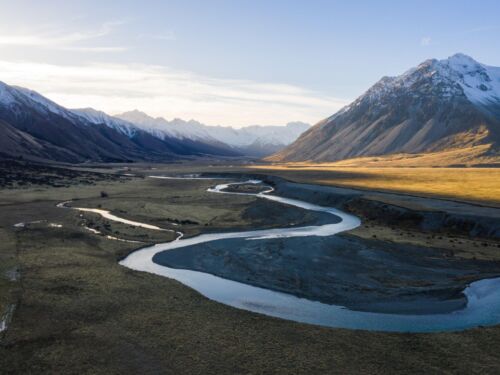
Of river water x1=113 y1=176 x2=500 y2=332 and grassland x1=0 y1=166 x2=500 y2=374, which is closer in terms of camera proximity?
grassland x1=0 y1=166 x2=500 y2=374

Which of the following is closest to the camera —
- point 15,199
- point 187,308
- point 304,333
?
point 304,333

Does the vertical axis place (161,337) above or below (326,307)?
above

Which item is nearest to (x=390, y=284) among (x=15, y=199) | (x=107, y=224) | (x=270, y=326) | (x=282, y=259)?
(x=282, y=259)

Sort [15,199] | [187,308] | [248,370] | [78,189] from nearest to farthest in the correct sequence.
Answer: [248,370], [187,308], [15,199], [78,189]

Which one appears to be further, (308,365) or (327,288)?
(327,288)

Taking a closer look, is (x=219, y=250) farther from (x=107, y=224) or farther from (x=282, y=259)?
(x=107, y=224)

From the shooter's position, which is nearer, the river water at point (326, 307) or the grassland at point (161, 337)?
the grassland at point (161, 337)

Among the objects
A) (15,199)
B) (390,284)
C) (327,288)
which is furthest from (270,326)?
(15,199)

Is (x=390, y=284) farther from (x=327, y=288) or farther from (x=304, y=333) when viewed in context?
(x=304, y=333)

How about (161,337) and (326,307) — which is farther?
(326,307)
